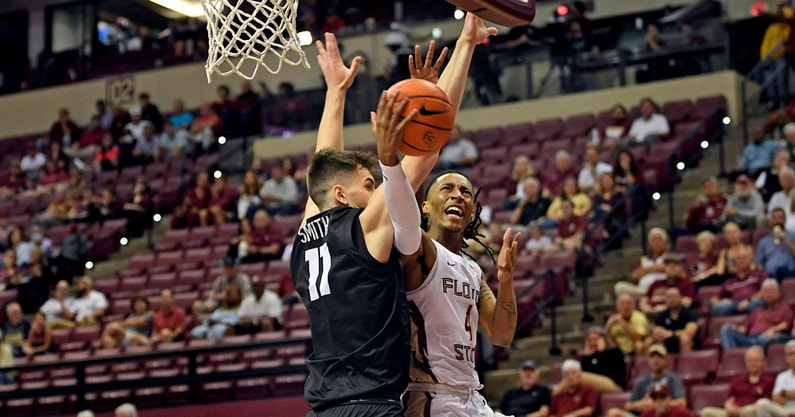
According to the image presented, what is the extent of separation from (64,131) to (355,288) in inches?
774

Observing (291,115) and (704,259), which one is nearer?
(704,259)

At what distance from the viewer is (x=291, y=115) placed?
20281 millimetres

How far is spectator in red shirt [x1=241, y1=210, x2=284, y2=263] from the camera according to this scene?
53.1ft

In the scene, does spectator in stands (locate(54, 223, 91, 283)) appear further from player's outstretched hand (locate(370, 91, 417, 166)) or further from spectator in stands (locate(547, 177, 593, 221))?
player's outstretched hand (locate(370, 91, 417, 166))

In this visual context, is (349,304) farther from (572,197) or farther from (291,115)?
(291,115)

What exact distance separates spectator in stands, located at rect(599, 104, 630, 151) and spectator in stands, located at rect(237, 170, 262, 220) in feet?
16.1

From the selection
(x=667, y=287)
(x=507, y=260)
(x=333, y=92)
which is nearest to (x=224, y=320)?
(x=667, y=287)

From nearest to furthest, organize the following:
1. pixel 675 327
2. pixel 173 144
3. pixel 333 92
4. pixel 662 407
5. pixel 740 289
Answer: pixel 333 92, pixel 662 407, pixel 675 327, pixel 740 289, pixel 173 144

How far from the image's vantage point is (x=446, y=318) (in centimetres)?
518

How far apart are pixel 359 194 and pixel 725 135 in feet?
41.9

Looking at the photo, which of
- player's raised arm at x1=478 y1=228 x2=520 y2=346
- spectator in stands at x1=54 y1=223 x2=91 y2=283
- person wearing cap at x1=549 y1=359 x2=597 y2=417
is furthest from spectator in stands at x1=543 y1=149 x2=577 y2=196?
player's raised arm at x1=478 y1=228 x2=520 y2=346

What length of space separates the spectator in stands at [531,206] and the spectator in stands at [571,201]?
0.10m

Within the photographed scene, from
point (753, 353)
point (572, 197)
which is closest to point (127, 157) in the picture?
point (572, 197)

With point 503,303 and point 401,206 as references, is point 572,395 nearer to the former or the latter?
point 503,303
